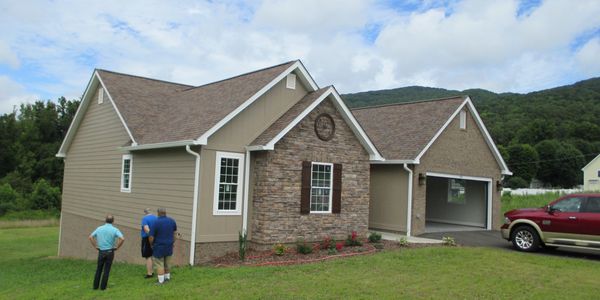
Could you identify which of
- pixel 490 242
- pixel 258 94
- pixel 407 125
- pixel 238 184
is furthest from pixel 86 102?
pixel 490 242

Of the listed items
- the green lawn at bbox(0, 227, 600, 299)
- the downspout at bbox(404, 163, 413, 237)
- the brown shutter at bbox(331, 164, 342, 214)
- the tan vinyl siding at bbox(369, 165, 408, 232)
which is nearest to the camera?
the green lawn at bbox(0, 227, 600, 299)

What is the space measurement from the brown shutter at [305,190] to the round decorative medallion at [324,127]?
101cm

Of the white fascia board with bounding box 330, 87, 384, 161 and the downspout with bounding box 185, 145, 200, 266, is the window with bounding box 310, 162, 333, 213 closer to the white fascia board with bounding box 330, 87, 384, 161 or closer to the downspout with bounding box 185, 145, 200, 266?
the white fascia board with bounding box 330, 87, 384, 161

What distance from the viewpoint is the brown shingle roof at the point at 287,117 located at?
49.2ft

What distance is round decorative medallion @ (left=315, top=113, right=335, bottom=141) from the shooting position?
1596 centimetres

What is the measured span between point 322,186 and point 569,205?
7.02 meters

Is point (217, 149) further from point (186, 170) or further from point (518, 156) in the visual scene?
→ point (518, 156)

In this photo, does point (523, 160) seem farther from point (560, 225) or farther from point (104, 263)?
point (104, 263)

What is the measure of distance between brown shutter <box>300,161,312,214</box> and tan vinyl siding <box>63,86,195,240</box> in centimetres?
327

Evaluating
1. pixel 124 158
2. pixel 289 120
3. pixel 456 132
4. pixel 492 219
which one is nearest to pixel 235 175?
pixel 289 120

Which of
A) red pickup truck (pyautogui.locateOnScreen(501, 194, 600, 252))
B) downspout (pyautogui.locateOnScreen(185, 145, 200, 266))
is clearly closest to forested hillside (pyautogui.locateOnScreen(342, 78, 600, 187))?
red pickup truck (pyautogui.locateOnScreen(501, 194, 600, 252))

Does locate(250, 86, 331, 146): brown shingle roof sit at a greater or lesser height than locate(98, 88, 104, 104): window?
lesser

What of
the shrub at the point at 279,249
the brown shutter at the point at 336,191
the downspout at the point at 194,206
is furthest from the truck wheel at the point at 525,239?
the downspout at the point at 194,206

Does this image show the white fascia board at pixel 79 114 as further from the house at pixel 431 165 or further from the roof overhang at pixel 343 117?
the house at pixel 431 165
